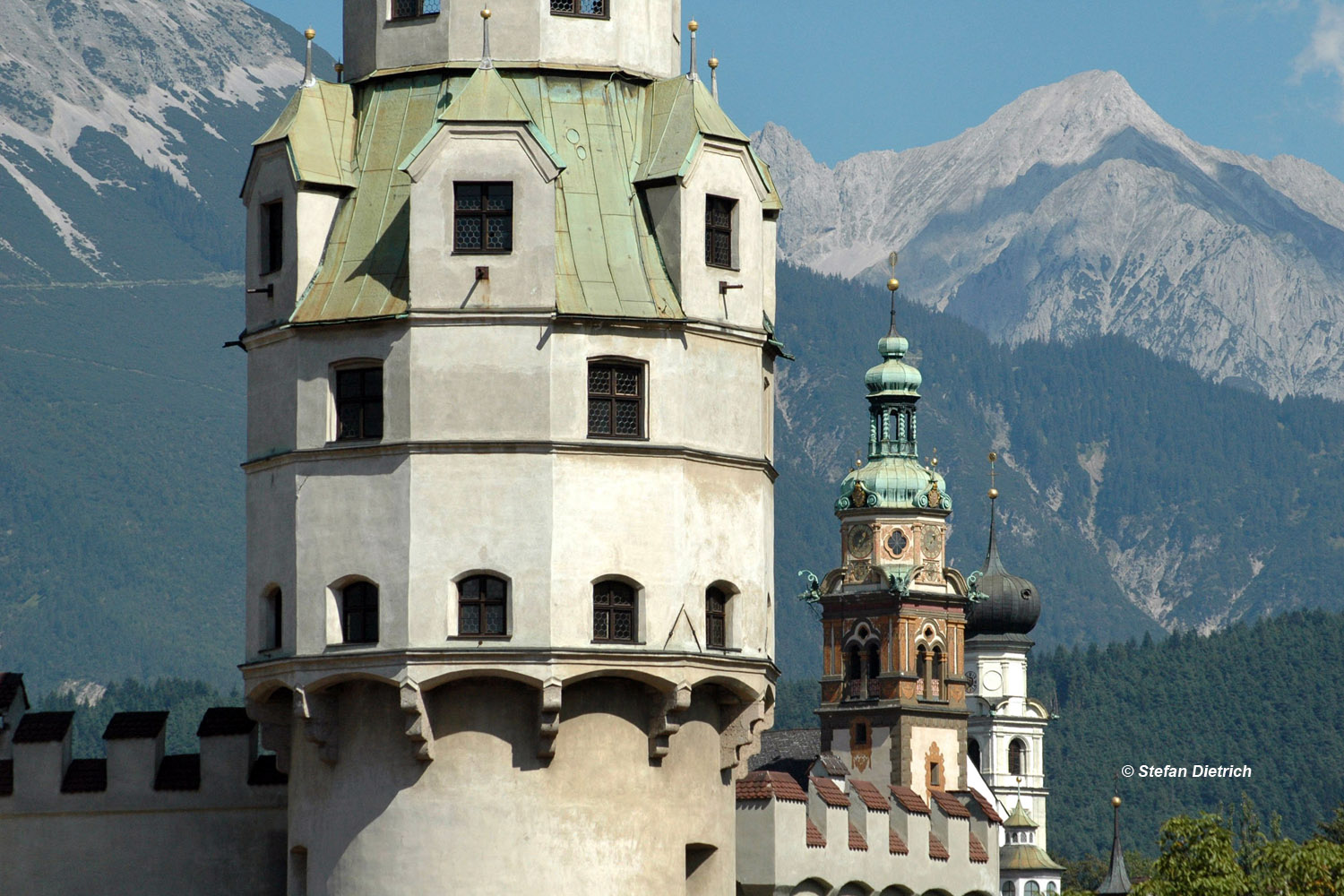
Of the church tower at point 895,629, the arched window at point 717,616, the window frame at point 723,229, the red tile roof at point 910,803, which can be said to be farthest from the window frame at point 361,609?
the church tower at point 895,629

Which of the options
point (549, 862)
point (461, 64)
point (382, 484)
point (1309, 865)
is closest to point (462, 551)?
point (382, 484)

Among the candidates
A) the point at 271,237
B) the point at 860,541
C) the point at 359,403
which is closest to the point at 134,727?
the point at 359,403

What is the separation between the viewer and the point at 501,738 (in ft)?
A: 146

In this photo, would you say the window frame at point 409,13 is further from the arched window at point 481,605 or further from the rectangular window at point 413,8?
the arched window at point 481,605

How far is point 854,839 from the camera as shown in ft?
223

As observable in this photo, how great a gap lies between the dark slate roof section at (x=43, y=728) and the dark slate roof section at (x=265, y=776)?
317cm

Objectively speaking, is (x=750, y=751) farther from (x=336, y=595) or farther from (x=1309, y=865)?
(x=1309, y=865)

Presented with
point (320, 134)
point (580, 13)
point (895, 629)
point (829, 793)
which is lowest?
point (829, 793)

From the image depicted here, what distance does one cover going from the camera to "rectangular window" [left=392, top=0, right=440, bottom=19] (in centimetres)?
4778

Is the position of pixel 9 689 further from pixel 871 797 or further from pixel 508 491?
pixel 871 797

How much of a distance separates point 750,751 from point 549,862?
4879 mm

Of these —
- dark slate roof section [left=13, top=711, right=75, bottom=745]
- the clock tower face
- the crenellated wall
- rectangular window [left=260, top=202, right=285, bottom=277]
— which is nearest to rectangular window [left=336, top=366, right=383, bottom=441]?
rectangular window [left=260, top=202, right=285, bottom=277]

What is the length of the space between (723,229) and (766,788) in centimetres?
1623

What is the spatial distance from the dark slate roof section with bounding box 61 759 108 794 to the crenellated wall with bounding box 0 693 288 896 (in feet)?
0.05
